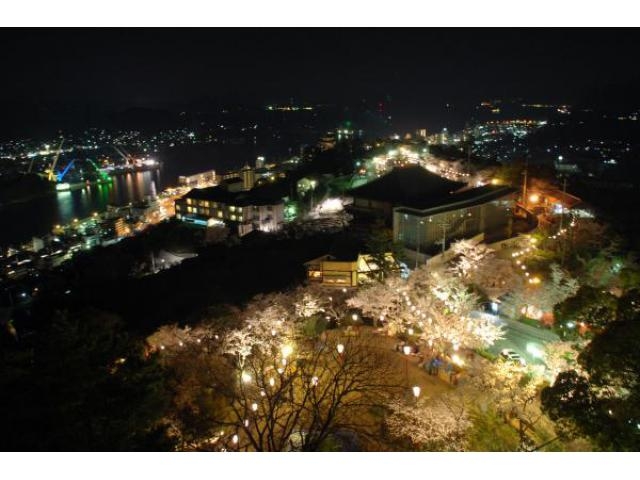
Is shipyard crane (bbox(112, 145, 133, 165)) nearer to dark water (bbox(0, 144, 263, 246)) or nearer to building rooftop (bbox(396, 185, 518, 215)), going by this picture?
dark water (bbox(0, 144, 263, 246))

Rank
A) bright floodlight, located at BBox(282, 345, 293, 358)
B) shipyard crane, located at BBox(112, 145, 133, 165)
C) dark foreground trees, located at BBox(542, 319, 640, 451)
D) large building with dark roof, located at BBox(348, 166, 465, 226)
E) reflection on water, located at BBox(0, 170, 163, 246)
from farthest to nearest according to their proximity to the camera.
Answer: shipyard crane, located at BBox(112, 145, 133, 165) → reflection on water, located at BBox(0, 170, 163, 246) → large building with dark roof, located at BBox(348, 166, 465, 226) → bright floodlight, located at BBox(282, 345, 293, 358) → dark foreground trees, located at BBox(542, 319, 640, 451)

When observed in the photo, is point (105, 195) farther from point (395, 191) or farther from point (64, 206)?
point (395, 191)

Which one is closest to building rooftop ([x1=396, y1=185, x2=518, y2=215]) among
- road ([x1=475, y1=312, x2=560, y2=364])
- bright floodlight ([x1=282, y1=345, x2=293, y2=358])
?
road ([x1=475, y1=312, x2=560, y2=364])

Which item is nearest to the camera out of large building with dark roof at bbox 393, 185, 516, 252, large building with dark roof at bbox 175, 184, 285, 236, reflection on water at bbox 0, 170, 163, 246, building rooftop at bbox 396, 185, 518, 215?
large building with dark roof at bbox 393, 185, 516, 252

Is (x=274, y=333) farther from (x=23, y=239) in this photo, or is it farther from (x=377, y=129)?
(x=377, y=129)

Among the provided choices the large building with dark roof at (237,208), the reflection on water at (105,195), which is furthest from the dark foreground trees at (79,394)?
the reflection on water at (105,195)

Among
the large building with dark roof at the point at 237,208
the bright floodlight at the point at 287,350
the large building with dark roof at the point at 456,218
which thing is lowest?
the large building with dark roof at the point at 237,208

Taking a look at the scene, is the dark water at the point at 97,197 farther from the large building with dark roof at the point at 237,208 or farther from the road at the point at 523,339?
the road at the point at 523,339
